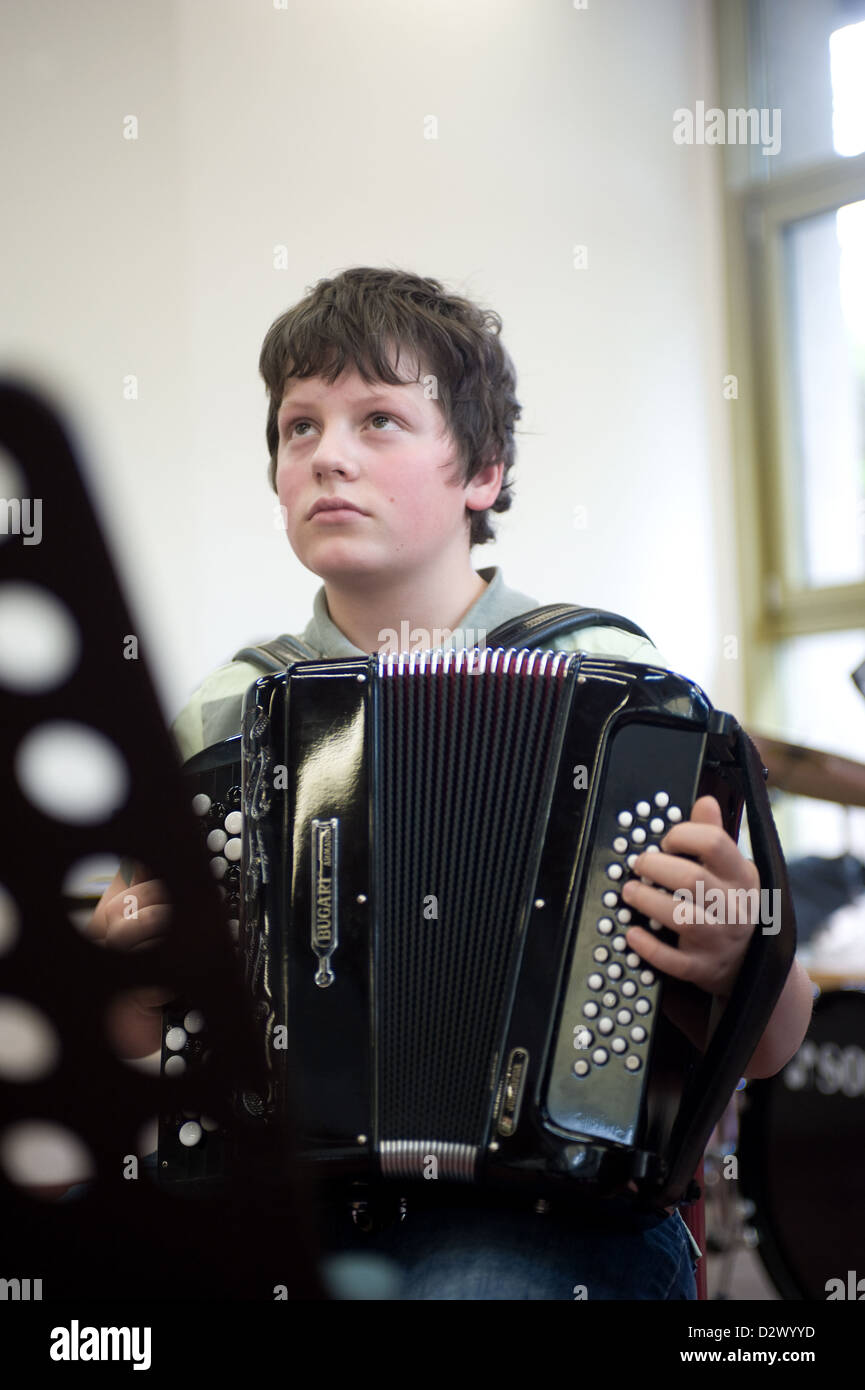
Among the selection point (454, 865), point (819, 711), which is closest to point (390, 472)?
point (454, 865)

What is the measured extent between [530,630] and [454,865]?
217 mm

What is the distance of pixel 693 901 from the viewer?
2.67ft

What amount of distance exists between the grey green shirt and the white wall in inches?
25.7

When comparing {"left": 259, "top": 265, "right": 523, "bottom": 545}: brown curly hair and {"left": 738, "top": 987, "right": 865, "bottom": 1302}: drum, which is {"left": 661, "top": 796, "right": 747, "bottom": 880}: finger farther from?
{"left": 738, "top": 987, "right": 865, "bottom": 1302}: drum

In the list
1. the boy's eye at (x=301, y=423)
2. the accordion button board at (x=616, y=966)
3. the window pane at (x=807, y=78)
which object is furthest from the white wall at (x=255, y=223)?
the accordion button board at (x=616, y=966)

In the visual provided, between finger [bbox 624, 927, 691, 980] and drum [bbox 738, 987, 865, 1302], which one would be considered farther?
drum [bbox 738, 987, 865, 1302]

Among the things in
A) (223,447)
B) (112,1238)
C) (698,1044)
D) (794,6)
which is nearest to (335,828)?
(698,1044)

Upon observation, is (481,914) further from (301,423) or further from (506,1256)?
(301,423)

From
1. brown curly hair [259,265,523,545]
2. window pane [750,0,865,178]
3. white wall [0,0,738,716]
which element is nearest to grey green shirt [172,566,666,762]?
brown curly hair [259,265,523,545]

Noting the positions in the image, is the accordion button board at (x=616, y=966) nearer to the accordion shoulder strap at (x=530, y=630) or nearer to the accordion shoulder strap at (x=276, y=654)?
the accordion shoulder strap at (x=530, y=630)

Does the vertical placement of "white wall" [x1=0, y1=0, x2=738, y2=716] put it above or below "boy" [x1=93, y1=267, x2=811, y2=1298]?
above

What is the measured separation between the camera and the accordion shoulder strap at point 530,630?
987 millimetres

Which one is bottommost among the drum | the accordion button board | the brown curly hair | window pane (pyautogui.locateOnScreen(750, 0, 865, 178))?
the drum

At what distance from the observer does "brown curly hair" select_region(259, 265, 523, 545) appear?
3.42 feet
